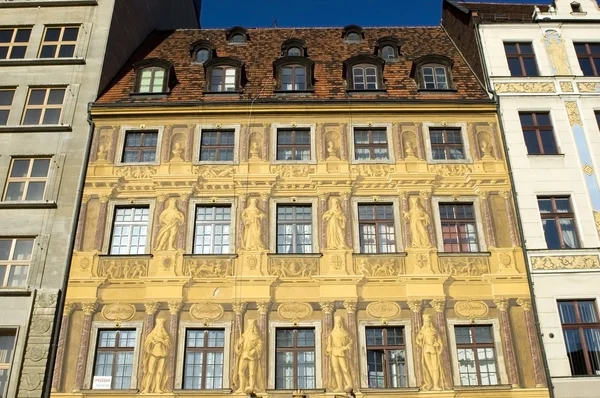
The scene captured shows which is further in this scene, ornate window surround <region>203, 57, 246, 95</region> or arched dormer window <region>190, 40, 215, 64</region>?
arched dormer window <region>190, 40, 215, 64</region>

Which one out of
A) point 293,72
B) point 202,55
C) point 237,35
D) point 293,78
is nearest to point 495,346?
point 293,78

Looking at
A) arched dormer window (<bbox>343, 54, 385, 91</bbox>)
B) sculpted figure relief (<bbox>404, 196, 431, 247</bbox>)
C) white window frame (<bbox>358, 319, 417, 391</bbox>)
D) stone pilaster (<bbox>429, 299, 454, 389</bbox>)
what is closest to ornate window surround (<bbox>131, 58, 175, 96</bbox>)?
arched dormer window (<bbox>343, 54, 385, 91</bbox>)

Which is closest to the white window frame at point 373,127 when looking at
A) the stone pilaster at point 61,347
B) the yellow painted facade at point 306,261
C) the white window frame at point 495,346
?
the yellow painted facade at point 306,261

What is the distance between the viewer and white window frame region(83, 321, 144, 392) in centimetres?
1597

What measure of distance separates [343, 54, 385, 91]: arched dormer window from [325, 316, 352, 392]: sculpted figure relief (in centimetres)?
863

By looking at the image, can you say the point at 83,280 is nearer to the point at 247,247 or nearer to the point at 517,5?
the point at 247,247

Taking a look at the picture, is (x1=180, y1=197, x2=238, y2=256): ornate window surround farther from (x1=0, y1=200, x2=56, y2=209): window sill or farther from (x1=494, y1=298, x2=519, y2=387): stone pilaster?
(x1=494, y1=298, x2=519, y2=387): stone pilaster

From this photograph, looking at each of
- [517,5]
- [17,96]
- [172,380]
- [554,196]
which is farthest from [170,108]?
[517,5]

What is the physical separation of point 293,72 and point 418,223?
7.29 m

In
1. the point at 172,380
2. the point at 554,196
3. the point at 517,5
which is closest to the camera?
the point at 172,380

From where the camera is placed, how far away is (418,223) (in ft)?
59.0

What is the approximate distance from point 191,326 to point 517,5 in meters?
17.8

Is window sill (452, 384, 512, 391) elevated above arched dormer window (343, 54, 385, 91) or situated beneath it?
situated beneath

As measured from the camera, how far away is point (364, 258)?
17.5 m
